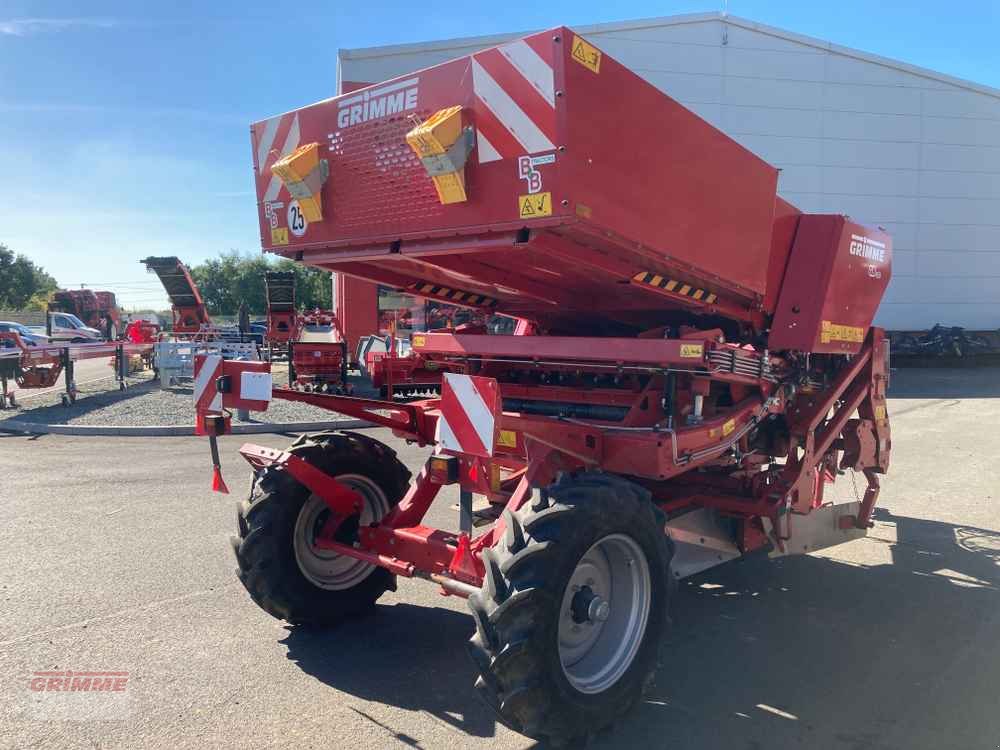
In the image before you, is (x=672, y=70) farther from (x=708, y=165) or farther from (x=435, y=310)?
(x=708, y=165)

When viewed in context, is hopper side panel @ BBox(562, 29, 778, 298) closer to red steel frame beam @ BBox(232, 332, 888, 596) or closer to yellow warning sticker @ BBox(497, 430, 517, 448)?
red steel frame beam @ BBox(232, 332, 888, 596)

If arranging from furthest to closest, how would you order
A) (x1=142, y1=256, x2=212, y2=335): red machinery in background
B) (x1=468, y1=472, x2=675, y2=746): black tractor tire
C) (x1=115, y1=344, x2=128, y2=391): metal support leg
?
(x1=142, y1=256, x2=212, y2=335): red machinery in background < (x1=115, y1=344, x2=128, y2=391): metal support leg < (x1=468, y1=472, x2=675, y2=746): black tractor tire

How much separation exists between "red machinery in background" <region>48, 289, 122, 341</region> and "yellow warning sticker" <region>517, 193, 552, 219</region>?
118ft

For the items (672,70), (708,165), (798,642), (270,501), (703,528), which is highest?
(672,70)

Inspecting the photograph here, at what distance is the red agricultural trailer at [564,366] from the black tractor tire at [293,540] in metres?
0.01

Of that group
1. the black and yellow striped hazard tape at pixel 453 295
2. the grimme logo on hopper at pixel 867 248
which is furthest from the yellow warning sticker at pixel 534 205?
the grimme logo on hopper at pixel 867 248

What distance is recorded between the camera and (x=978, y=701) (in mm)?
3762

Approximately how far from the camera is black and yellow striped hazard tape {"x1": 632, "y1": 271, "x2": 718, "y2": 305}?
3.93 m

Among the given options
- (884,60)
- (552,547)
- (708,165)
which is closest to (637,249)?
(708,165)

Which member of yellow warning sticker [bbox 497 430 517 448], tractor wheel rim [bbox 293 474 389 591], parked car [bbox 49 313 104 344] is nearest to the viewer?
yellow warning sticker [bbox 497 430 517 448]

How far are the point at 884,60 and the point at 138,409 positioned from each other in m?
28.1

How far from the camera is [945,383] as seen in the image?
70.4 feet

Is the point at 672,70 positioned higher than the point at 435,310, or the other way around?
the point at 672,70

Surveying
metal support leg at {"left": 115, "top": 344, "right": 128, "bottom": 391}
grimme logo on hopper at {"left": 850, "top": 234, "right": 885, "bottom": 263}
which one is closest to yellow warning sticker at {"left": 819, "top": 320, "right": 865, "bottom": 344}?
grimme logo on hopper at {"left": 850, "top": 234, "right": 885, "bottom": 263}
